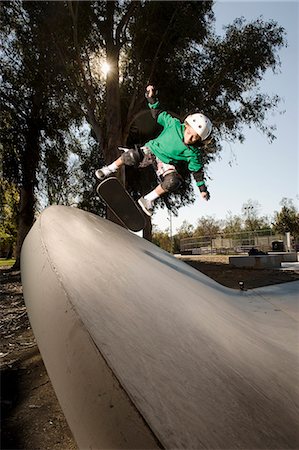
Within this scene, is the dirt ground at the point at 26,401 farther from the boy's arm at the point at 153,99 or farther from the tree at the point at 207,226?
the tree at the point at 207,226

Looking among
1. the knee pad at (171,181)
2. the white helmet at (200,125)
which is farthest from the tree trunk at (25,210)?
the white helmet at (200,125)

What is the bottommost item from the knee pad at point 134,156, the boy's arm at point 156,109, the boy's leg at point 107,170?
the boy's leg at point 107,170

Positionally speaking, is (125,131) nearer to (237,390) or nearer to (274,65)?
(274,65)

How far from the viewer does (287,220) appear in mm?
42281

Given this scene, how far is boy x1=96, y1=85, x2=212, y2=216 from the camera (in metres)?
3.95

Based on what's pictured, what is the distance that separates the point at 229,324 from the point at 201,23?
1138 cm

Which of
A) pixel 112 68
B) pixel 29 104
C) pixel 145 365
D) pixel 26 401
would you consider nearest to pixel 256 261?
pixel 112 68

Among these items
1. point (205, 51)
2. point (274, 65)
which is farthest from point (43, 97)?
point (274, 65)

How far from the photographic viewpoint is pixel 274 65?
38.2ft

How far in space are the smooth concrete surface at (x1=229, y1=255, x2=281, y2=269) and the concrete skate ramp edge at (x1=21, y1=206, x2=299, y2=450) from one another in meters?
11.6

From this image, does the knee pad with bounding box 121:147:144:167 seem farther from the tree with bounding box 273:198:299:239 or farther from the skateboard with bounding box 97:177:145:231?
the tree with bounding box 273:198:299:239

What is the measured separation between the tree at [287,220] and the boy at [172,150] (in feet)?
131

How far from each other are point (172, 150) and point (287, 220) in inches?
1637

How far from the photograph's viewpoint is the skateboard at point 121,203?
15.8ft
